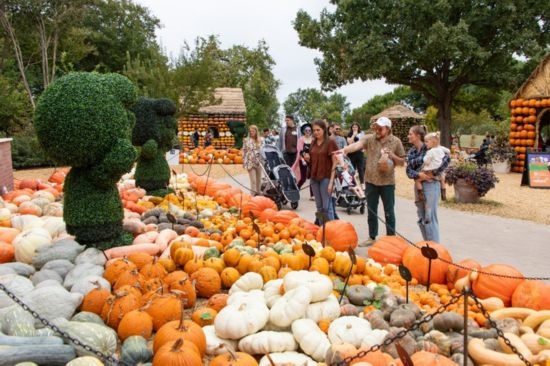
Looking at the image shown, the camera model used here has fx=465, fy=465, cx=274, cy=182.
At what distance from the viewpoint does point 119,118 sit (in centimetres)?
564

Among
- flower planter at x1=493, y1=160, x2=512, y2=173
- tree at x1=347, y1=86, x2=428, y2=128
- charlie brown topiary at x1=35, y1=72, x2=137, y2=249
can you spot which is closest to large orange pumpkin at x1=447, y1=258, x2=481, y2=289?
charlie brown topiary at x1=35, y1=72, x2=137, y2=249

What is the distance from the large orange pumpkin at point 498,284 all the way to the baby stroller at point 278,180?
5.59 m

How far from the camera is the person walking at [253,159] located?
11.2 metres

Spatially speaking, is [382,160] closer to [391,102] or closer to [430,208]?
[430,208]

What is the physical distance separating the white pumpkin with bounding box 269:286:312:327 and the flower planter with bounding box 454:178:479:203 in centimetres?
884

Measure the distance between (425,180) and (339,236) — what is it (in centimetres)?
140

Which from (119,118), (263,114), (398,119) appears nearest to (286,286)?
(119,118)

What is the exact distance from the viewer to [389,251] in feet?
19.7

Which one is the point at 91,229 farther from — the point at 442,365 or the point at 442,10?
the point at 442,10

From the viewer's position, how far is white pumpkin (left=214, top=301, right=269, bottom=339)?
12.0 feet

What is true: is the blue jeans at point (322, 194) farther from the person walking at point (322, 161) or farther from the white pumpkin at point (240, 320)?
the white pumpkin at point (240, 320)

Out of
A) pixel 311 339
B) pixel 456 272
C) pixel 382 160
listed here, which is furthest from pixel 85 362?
pixel 382 160

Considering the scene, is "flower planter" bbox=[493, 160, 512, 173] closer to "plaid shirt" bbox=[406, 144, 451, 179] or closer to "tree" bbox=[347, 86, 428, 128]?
"plaid shirt" bbox=[406, 144, 451, 179]

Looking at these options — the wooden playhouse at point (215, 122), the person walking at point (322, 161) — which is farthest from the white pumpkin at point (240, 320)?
the wooden playhouse at point (215, 122)
